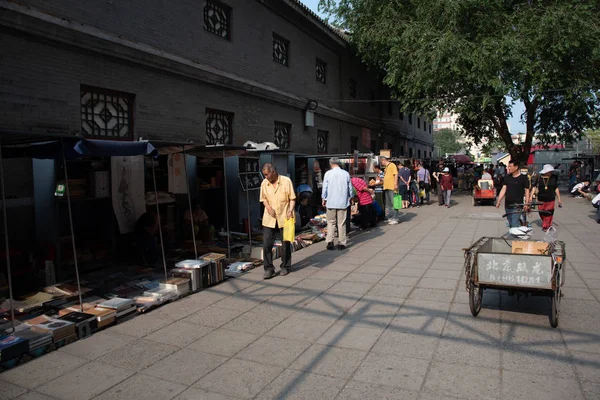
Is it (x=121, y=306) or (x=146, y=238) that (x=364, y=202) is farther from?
(x=121, y=306)

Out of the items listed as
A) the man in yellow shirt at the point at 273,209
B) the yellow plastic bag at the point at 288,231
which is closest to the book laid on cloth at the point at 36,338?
the man in yellow shirt at the point at 273,209

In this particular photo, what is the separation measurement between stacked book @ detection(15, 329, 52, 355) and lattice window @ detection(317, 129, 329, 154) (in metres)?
13.7

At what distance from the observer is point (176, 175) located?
8453 mm

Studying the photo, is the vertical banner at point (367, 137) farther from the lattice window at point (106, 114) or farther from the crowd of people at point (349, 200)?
the lattice window at point (106, 114)

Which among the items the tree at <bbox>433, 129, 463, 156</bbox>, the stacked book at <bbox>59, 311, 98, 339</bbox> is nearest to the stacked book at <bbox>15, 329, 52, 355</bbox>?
the stacked book at <bbox>59, 311, 98, 339</bbox>

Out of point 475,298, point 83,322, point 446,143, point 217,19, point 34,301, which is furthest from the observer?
point 446,143

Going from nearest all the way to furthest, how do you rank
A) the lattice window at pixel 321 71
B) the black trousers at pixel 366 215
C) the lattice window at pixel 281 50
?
the black trousers at pixel 366 215
the lattice window at pixel 281 50
the lattice window at pixel 321 71

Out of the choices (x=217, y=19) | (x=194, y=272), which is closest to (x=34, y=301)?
(x=194, y=272)

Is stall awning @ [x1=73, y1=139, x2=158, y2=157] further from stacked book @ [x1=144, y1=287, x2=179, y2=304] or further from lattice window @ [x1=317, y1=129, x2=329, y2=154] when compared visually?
lattice window @ [x1=317, y1=129, x2=329, y2=154]

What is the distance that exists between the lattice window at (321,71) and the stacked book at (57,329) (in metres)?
14.4

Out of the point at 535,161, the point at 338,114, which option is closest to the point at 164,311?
the point at 338,114

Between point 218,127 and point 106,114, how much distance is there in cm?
354

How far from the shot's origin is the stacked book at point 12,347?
397cm

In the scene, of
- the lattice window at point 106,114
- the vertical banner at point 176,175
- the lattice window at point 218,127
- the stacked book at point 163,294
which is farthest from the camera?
the lattice window at point 218,127
